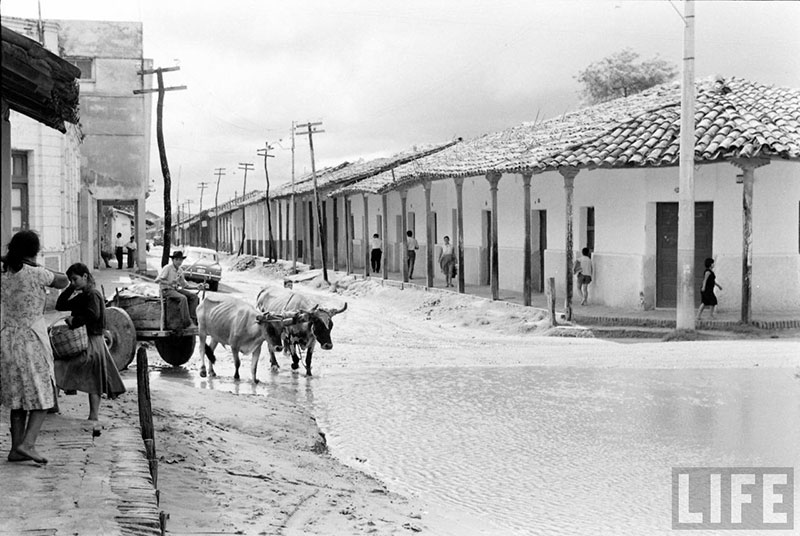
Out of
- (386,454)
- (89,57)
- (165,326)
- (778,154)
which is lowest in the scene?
(386,454)

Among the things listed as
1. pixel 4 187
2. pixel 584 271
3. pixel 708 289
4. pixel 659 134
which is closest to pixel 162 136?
pixel 584 271

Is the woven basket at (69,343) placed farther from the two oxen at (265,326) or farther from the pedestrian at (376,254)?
the pedestrian at (376,254)

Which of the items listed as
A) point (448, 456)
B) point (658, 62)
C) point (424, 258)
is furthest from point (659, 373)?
point (658, 62)

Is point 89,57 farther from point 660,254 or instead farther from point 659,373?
point 659,373

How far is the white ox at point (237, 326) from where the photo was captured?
41.3 feet

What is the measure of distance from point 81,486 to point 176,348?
819 centimetres

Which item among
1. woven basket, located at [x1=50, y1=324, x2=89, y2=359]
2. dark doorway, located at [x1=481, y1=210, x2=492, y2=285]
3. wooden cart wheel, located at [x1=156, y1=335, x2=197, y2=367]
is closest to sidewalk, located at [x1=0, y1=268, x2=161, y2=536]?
woven basket, located at [x1=50, y1=324, x2=89, y2=359]

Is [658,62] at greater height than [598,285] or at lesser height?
greater

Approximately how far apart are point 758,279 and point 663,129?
3.31 metres

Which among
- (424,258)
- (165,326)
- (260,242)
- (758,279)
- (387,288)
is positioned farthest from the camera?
(260,242)

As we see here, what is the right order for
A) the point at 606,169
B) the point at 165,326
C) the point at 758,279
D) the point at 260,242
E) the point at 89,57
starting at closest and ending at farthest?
the point at 165,326
the point at 758,279
the point at 606,169
the point at 89,57
the point at 260,242

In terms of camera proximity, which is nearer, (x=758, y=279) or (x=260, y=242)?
(x=758, y=279)

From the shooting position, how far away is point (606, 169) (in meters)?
18.9

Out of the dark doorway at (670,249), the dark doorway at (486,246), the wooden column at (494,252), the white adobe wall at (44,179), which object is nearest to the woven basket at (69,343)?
the white adobe wall at (44,179)
